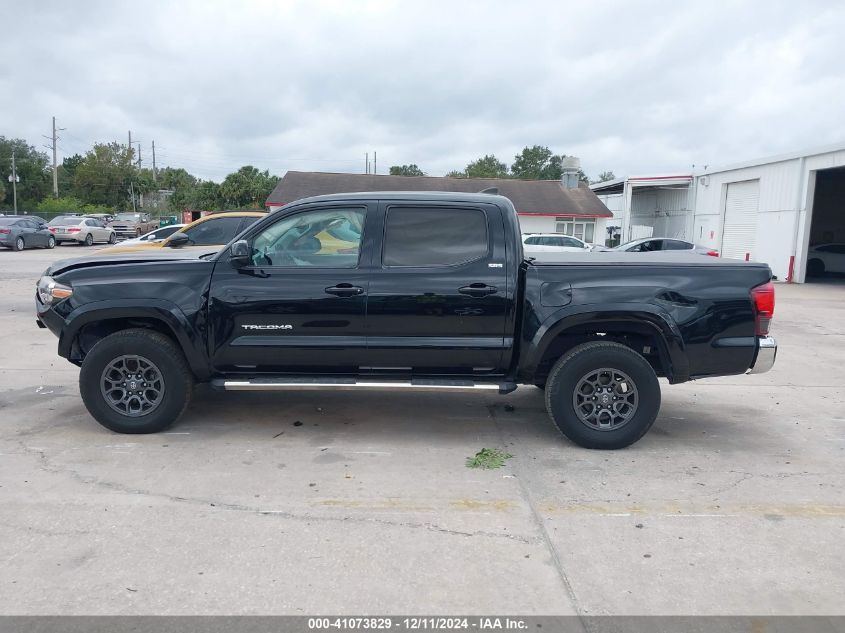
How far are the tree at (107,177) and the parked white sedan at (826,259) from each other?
178 ft

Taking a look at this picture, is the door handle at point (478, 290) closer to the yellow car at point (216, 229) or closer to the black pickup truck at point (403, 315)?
the black pickup truck at point (403, 315)

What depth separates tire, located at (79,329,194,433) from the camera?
5.39 meters

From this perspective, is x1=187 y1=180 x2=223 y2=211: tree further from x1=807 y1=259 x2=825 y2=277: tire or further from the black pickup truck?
the black pickup truck

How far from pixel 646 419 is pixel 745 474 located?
0.80 meters

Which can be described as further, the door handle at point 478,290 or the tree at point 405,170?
the tree at point 405,170

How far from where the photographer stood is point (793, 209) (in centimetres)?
2288

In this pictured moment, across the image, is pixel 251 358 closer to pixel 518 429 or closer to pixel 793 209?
pixel 518 429

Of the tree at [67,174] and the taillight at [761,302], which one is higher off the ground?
the tree at [67,174]

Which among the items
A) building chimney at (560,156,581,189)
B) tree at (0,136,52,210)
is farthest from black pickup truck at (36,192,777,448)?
tree at (0,136,52,210)

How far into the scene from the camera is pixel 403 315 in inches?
210

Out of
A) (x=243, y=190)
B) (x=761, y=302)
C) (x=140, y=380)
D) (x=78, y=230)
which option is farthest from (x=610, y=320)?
(x=243, y=190)

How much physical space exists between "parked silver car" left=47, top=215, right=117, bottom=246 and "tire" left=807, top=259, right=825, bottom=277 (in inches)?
1266

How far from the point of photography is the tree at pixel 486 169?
76.4 meters

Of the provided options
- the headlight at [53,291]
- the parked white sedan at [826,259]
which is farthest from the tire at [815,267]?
the headlight at [53,291]
